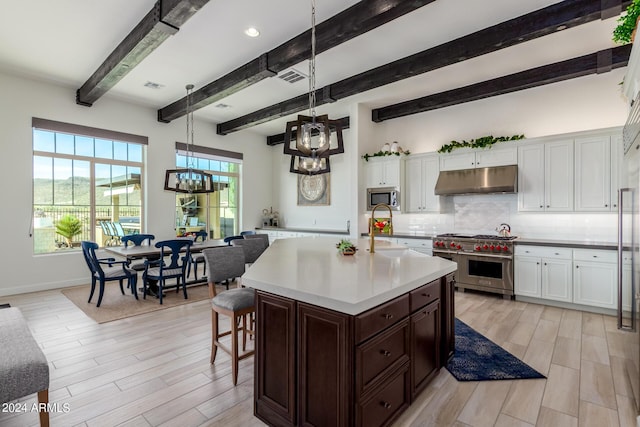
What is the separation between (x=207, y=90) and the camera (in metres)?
5.13

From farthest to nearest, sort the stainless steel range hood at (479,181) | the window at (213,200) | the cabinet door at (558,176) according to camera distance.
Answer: the window at (213,200), the stainless steel range hood at (479,181), the cabinet door at (558,176)

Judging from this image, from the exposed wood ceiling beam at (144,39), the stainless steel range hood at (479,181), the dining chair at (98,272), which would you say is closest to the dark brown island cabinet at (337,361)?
the exposed wood ceiling beam at (144,39)

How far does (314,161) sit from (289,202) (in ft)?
17.0

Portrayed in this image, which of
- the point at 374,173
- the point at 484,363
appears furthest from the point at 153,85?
the point at 484,363

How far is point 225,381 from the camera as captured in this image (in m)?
2.44

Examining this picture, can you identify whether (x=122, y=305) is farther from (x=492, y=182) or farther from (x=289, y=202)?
(x=492, y=182)

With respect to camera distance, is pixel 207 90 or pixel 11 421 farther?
pixel 207 90

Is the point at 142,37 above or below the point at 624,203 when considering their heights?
above

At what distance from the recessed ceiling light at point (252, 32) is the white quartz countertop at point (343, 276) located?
8.38 feet

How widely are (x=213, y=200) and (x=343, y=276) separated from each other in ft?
20.4

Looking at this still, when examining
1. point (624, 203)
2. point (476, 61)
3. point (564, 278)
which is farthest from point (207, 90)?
point (564, 278)

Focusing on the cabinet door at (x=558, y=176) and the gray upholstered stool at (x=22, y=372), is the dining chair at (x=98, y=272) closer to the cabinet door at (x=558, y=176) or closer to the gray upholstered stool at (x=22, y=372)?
the gray upholstered stool at (x=22, y=372)

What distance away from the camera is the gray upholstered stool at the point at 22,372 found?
161 cm

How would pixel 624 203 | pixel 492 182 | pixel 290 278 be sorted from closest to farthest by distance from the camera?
1. pixel 290 278
2. pixel 624 203
3. pixel 492 182
